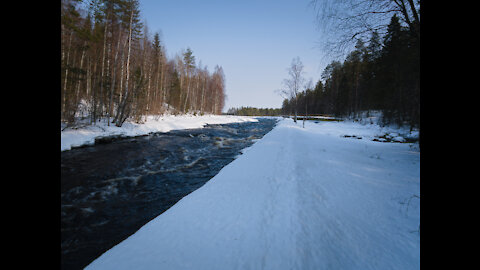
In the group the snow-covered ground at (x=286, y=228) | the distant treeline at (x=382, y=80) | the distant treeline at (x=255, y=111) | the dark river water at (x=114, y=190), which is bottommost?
the dark river water at (x=114, y=190)

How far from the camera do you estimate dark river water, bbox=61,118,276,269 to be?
317 centimetres

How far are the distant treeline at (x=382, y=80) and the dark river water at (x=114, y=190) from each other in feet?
17.8

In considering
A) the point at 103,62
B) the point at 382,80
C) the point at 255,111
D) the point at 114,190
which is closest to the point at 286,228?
the point at 114,190

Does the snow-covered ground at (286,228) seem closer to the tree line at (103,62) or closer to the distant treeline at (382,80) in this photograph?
the distant treeline at (382,80)

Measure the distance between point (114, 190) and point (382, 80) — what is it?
102ft

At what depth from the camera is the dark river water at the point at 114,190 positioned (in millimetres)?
3168

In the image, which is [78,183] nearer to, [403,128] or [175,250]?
[175,250]

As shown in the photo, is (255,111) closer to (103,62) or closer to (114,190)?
(103,62)

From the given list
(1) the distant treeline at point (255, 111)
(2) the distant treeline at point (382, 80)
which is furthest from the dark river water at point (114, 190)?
(1) the distant treeline at point (255, 111)

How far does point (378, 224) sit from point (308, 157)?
13.6ft

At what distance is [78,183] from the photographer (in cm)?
554

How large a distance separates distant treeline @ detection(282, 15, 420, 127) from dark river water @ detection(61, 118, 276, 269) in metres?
5.43

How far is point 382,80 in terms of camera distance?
2372cm
